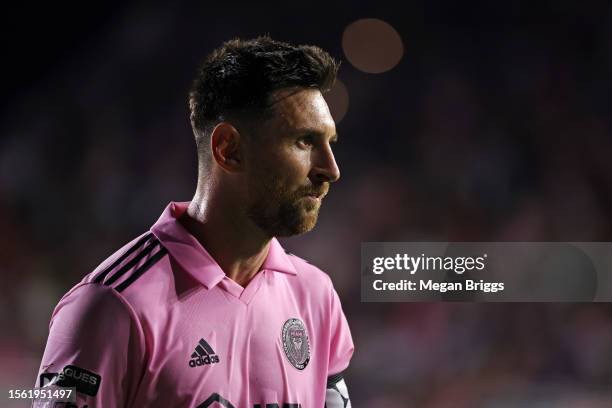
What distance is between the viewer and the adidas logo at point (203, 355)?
88 centimetres

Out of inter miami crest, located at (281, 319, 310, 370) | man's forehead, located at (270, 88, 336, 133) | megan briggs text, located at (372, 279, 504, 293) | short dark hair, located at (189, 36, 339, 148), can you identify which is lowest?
inter miami crest, located at (281, 319, 310, 370)

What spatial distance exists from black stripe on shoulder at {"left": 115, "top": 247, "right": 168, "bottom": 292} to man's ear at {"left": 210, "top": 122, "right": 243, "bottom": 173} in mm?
157

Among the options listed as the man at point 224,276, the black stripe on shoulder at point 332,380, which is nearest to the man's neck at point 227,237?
the man at point 224,276

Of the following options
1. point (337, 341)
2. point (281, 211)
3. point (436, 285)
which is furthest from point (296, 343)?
point (436, 285)

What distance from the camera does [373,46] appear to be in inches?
114

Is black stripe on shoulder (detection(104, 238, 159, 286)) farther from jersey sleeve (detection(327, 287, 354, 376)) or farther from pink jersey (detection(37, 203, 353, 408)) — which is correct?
jersey sleeve (detection(327, 287, 354, 376))

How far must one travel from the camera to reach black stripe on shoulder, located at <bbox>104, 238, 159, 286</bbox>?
88 cm

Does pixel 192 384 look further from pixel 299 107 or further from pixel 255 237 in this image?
pixel 299 107

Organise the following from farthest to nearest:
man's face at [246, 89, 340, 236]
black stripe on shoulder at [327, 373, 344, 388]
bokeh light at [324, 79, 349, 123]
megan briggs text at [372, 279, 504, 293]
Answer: bokeh light at [324, 79, 349, 123]
megan briggs text at [372, 279, 504, 293]
black stripe on shoulder at [327, 373, 344, 388]
man's face at [246, 89, 340, 236]

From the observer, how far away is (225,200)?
950mm

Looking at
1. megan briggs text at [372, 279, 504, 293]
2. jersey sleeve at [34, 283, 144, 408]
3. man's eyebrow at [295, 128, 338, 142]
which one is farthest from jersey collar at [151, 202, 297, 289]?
megan briggs text at [372, 279, 504, 293]

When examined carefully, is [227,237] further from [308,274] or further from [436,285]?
[436,285]

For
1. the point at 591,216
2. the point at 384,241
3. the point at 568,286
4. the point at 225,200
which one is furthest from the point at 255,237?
the point at 591,216

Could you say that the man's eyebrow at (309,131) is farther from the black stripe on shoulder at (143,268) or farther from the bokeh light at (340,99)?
the bokeh light at (340,99)
